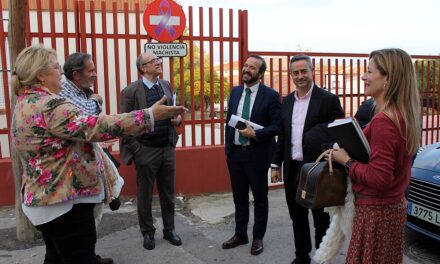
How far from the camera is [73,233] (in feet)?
7.53

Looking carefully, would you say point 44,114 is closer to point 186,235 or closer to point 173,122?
point 173,122

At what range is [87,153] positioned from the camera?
2.32 m

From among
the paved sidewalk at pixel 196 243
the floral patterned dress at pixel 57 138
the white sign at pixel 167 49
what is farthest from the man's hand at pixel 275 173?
the white sign at pixel 167 49

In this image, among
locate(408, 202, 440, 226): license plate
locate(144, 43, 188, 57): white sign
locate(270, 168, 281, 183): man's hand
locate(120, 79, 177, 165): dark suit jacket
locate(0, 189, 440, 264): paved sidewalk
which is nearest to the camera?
locate(408, 202, 440, 226): license plate

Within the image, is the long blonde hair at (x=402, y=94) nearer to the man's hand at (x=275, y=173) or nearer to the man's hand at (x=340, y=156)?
the man's hand at (x=340, y=156)

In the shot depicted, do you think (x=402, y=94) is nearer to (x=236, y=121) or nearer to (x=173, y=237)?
(x=236, y=121)

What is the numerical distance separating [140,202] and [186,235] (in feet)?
2.27

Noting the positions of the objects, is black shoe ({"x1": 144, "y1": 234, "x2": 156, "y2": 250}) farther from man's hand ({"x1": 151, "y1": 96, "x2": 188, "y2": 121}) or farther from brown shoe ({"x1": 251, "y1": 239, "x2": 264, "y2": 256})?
man's hand ({"x1": 151, "y1": 96, "x2": 188, "y2": 121})

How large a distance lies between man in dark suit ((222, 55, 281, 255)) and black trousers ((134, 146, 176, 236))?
63 cm

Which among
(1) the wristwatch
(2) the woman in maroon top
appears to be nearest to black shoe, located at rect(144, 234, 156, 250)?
(2) the woman in maroon top

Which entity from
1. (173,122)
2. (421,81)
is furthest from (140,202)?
(421,81)

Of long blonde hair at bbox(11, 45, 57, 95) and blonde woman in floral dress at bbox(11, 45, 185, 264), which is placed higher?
long blonde hair at bbox(11, 45, 57, 95)

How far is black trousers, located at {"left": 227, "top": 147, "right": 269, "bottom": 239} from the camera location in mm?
3889

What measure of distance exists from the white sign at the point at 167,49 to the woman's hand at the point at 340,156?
368 centimetres
